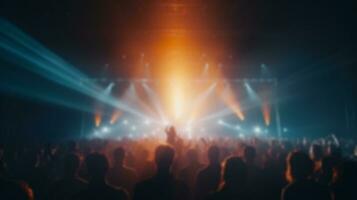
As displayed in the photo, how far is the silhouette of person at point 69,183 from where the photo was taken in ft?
12.3

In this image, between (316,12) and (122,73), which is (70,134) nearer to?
(122,73)

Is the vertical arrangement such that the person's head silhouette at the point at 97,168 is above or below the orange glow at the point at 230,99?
below

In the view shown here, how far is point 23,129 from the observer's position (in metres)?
15.2

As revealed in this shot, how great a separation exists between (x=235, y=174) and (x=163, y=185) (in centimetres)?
74

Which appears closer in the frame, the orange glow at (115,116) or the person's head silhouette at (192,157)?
the person's head silhouette at (192,157)

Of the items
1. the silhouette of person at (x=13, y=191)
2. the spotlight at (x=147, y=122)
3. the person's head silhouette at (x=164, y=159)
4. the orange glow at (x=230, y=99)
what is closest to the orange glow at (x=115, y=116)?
the spotlight at (x=147, y=122)

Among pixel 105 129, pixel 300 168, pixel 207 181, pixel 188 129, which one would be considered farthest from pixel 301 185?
pixel 188 129

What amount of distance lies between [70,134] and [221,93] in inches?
466

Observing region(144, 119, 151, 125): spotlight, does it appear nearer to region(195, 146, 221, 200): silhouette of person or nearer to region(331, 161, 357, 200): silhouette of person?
region(195, 146, 221, 200): silhouette of person

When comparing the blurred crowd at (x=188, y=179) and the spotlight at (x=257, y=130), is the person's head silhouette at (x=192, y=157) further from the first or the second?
the spotlight at (x=257, y=130)

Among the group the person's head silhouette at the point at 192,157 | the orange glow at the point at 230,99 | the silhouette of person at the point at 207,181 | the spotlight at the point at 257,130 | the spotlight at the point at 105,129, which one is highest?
the orange glow at the point at 230,99

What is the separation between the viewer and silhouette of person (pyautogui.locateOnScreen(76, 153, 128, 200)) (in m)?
3.06

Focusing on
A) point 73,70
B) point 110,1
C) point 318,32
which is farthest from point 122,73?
point 318,32

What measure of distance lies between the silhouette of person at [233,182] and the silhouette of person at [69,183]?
5.88ft
